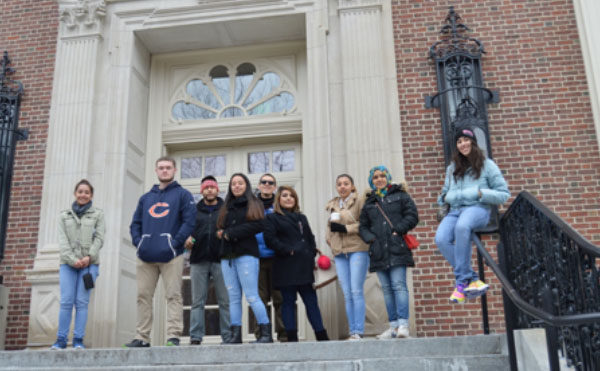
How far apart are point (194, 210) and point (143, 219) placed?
1.64 feet

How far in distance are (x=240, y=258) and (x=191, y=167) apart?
13.1ft

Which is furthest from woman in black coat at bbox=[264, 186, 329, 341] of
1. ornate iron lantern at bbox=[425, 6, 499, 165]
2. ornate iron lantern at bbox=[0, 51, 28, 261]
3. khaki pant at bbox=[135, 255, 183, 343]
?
ornate iron lantern at bbox=[0, 51, 28, 261]

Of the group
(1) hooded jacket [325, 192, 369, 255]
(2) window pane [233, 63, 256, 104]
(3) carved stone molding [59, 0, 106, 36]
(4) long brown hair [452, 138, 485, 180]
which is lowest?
(1) hooded jacket [325, 192, 369, 255]

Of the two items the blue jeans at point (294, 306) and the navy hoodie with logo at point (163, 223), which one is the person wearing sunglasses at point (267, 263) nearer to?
the blue jeans at point (294, 306)

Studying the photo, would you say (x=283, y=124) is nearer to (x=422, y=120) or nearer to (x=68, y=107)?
(x=422, y=120)

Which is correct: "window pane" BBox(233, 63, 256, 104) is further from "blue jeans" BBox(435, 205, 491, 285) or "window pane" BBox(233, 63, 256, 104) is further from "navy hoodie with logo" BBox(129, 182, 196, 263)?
"blue jeans" BBox(435, 205, 491, 285)

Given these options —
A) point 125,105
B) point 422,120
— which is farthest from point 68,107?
point 422,120

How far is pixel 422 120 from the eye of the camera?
8.01m

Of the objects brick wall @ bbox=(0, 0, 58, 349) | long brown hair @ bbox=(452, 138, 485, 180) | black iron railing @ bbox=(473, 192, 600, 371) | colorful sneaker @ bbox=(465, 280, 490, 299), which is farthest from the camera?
brick wall @ bbox=(0, 0, 58, 349)

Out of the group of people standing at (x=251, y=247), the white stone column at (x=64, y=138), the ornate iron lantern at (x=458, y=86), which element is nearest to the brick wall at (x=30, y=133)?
the white stone column at (x=64, y=138)

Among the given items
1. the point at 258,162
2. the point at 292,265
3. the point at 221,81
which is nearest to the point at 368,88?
the point at 258,162

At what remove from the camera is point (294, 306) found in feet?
19.7

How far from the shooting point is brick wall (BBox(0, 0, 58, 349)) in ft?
26.8

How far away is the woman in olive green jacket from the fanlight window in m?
3.26
